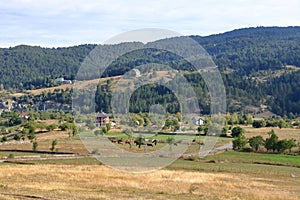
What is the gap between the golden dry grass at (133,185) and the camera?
3500 centimetres

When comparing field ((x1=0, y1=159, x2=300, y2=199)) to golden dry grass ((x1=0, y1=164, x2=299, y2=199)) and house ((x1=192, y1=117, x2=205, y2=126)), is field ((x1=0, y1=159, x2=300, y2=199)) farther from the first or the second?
house ((x1=192, y1=117, x2=205, y2=126))

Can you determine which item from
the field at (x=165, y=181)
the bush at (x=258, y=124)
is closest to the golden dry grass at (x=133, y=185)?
the field at (x=165, y=181)

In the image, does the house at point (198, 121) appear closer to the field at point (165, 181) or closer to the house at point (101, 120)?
the house at point (101, 120)

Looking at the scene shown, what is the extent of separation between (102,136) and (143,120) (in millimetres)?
18088

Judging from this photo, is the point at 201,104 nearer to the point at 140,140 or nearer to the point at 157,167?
the point at 140,140

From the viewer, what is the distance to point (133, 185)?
135 ft

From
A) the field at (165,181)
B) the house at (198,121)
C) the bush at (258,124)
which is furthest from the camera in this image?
the bush at (258,124)

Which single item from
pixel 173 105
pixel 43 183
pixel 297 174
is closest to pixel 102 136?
pixel 297 174

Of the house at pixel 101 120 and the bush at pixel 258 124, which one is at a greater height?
the house at pixel 101 120

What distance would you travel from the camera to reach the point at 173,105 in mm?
182750

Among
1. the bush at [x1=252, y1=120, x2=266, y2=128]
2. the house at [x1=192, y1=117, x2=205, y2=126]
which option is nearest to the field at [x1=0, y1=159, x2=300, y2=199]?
the house at [x1=192, y1=117, x2=205, y2=126]

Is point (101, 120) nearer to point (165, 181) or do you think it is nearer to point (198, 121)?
point (198, 121)

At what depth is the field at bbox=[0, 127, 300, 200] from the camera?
35.5 m

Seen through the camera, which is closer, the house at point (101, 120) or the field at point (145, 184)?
the field at point (145, 184)
